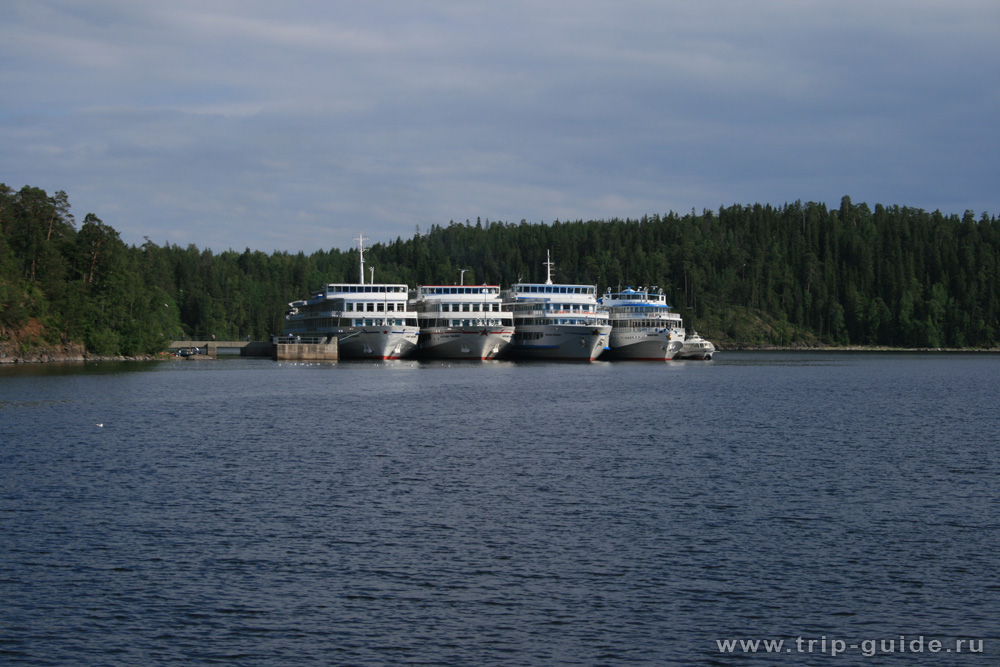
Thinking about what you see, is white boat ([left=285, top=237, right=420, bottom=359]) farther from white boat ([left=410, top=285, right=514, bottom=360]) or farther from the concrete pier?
white boat ([left=410, top=285, right=514, bottom=360])

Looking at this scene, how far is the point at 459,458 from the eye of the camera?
45.0 meters

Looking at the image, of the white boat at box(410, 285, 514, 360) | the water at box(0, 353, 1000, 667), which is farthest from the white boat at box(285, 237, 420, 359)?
the water at box(0, 353, 1000, 667)

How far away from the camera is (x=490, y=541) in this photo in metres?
28.5

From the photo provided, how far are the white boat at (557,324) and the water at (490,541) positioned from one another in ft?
292

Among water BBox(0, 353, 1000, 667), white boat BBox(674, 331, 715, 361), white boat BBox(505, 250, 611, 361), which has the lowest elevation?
water BBox(0, 353, 1000, 667)

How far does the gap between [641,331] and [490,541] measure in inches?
5305

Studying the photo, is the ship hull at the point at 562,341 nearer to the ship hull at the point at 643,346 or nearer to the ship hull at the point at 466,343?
the ship hull at the point at 466,343

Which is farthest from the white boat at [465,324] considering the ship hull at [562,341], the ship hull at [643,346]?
the ship hull at [643,346]

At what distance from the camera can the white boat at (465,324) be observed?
493 feet

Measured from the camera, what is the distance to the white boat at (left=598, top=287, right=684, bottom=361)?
161m

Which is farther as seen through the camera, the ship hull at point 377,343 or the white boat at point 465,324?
the white boat at point 465,324

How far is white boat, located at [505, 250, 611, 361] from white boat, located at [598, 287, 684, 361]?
19.4 ft

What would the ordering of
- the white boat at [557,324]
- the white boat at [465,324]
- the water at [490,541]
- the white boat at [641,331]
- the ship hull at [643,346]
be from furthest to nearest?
the white boat at [641,331], the ship hull at [643,346], the white boat at [465,324], the white boat at [557,324], the water at [490,541]

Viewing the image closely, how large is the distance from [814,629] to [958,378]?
11157 centimetres
